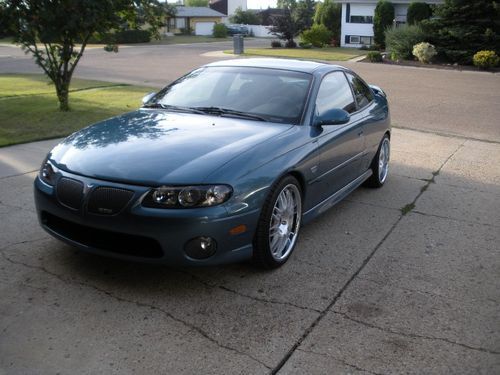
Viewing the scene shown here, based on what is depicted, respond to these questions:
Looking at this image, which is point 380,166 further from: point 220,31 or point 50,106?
point 220,31

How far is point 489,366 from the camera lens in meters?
3.11

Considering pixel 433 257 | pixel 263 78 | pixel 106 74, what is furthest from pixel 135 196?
pixel 106 74

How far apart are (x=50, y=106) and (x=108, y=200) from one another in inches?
349

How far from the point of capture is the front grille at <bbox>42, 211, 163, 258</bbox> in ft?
11.8

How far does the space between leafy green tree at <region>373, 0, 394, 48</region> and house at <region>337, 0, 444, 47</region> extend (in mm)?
1856

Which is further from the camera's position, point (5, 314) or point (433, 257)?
point (433, 257)

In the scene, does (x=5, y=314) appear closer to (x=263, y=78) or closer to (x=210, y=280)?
(x=210, y=280)

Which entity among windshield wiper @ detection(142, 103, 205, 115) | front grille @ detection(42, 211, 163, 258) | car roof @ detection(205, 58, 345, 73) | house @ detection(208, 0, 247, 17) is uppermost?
house @ detection(208, 0, 247, 17)

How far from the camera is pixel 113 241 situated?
3678 millimetres

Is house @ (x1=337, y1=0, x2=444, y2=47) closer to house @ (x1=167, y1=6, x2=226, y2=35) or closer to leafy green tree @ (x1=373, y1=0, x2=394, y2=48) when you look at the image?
leafy green tree @ (x1=373, y1=0, x2=394, y2=48)

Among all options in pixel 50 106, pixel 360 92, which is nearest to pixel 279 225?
pixel 360 92

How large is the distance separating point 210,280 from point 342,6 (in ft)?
130

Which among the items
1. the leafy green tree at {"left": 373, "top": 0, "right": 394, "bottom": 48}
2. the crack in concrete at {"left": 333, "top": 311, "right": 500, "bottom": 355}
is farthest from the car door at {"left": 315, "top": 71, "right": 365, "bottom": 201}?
the leafy green tree at {"left": 373, "top": 0, "right": 394, "bottom": 48}

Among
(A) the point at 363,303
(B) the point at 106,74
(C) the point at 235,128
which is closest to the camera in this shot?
(A) the point at 363,303
